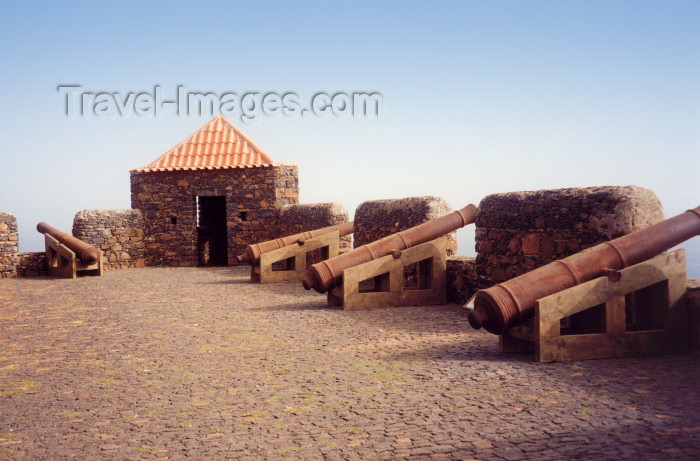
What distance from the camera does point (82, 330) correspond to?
7.92 metres

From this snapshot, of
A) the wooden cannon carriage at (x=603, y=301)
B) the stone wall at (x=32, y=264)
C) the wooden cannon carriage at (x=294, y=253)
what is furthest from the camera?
the stone wall at (x=32, y=264)

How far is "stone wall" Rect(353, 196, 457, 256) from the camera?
34.2 ft

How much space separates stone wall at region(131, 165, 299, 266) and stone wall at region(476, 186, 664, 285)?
1056cm

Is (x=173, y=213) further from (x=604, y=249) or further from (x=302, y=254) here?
(x=604, y=249)

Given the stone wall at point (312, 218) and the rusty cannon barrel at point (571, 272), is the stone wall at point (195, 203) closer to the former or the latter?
the stone wall at point (312, 218)

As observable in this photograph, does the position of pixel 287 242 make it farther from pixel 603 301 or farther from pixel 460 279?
pixel 603 301

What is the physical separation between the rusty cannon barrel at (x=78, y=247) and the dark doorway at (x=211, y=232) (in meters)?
5.46

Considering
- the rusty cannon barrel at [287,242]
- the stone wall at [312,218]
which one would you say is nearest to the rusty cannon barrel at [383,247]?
the rusty cannon barrel at [287,242]

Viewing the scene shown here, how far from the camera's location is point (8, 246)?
16.5 metres

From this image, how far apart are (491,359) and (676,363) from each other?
1.50m

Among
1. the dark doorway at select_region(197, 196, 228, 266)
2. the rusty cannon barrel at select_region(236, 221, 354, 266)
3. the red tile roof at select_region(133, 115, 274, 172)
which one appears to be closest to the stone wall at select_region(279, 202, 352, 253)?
the rusty cannon barrel at select_region(236, 221, 354, 266)

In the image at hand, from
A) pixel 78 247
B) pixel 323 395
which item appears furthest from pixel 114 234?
pixel 323 395

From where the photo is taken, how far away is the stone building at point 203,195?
61.6 ft

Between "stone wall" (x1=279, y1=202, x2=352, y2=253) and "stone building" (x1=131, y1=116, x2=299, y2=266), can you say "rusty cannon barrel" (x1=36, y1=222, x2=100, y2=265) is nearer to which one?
"stone building" (x1=131, y1=116, x2=299, y2=266)
